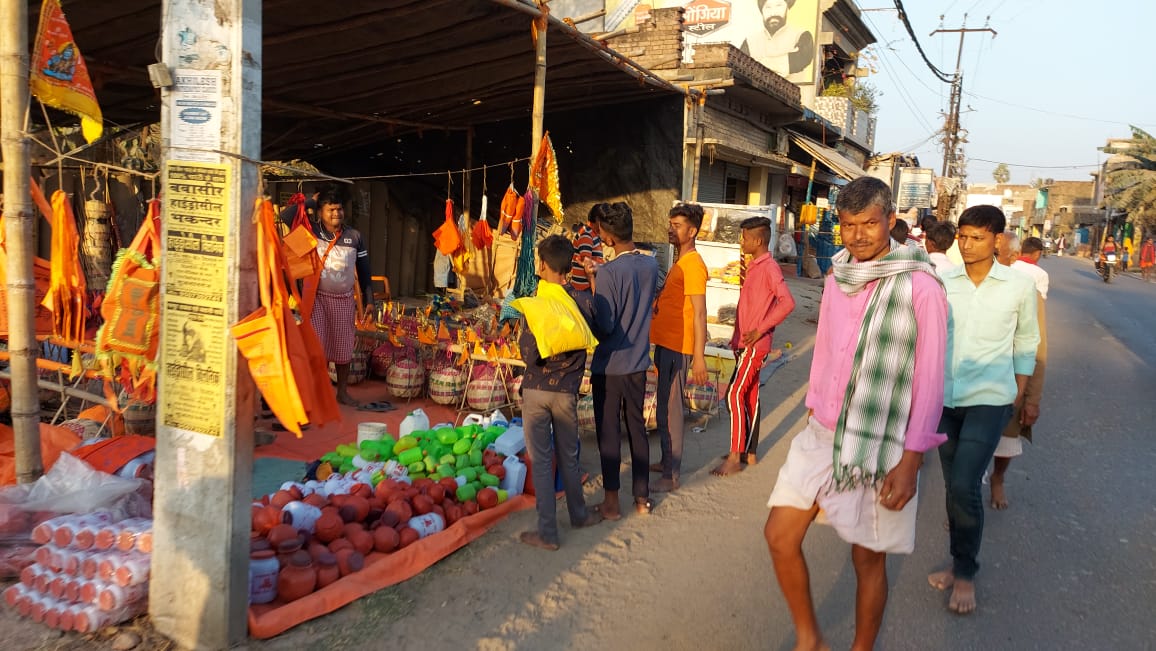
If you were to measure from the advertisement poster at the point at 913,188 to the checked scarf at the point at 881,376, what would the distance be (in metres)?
28.1

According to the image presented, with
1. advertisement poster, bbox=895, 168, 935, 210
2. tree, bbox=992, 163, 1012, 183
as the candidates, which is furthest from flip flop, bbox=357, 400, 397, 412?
tree, bbox=992, 163, 1012, 183

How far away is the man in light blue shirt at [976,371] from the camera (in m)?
3.33

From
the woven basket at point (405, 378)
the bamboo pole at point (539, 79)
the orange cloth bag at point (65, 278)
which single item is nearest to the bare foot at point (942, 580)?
the woven basket at point (405, 378)

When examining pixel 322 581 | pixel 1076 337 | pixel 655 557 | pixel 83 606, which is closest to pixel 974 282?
pixel 655 557

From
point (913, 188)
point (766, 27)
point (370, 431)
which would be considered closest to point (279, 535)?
point (370, 431)

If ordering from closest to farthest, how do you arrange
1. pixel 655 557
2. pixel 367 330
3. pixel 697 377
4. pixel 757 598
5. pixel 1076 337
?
pixel 757 598, pixel 655 557, pixel 697 377, pixel 367 330, pixel 1076 337

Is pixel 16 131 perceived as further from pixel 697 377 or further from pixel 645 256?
pixel 697 377

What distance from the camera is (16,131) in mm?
3279

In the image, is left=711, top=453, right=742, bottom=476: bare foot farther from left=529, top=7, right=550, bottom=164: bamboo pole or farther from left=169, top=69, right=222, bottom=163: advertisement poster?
left=169, top=69, right=222, bottom=163: advertisement poster

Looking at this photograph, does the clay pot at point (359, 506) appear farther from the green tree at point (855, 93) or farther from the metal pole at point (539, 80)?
the green tree at point (855, 93)

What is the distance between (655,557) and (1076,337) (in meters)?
12.0

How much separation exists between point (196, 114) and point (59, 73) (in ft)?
5.07

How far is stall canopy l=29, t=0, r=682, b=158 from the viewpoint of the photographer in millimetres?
5656

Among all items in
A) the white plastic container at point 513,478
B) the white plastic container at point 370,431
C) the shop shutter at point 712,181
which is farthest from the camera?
the shop shutter at point 712,181
